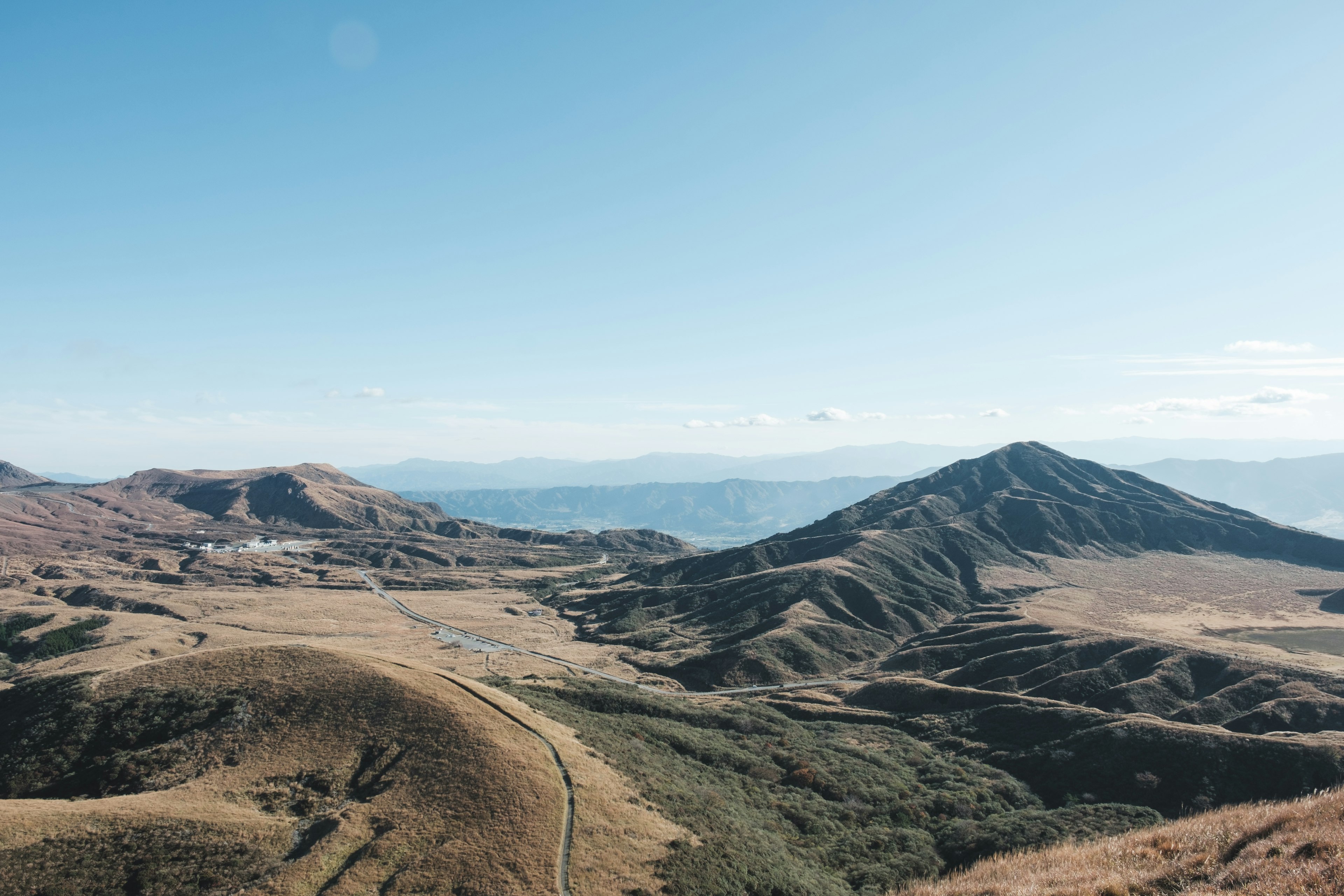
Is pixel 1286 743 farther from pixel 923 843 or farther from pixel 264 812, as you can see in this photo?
pixel 264 812

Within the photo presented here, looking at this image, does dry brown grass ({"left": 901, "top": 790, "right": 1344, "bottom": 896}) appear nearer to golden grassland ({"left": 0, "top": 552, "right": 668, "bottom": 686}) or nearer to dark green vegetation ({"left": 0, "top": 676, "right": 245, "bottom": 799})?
dark green vegetation ({"left": 0, "top": 676, "right": 245, "bottom": 799})

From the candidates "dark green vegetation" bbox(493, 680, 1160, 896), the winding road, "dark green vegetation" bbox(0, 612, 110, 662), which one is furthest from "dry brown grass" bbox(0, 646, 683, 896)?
"dark green vegetation" bbox(0, 612, 110, 662)

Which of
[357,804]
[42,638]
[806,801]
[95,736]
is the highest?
[95,736]

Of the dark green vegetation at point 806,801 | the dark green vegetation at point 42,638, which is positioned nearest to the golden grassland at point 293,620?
the dark green vegetation at point 42,638

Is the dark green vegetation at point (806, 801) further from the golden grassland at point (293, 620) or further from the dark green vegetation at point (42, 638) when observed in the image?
the dark green vegetation at point (42, 638)

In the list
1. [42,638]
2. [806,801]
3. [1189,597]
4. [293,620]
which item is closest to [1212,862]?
[806,801]

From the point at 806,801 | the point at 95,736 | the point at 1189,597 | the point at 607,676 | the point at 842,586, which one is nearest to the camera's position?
the point at 95,736

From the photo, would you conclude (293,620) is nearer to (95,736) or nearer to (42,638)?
(42,638)
